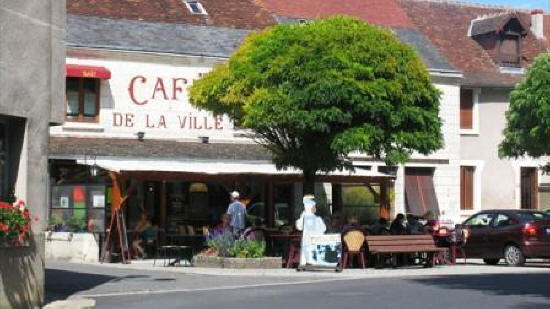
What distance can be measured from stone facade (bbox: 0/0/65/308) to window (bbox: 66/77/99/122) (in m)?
16.9

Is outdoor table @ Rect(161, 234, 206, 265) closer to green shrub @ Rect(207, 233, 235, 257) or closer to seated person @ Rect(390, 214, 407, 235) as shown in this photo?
green shrub @ Rect(207, 233, 235, 257)

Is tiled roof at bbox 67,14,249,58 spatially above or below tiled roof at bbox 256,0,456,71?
below

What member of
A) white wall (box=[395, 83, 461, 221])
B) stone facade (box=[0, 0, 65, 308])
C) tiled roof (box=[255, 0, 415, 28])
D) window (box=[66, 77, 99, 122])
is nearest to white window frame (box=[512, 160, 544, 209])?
white wall (box=[395, 83, 461, 221])

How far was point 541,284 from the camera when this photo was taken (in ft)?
66.6

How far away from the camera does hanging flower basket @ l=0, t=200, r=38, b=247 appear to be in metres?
15.0

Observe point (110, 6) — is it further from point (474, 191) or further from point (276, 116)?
point (474, 191)

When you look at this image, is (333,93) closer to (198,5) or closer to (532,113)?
(532,113)

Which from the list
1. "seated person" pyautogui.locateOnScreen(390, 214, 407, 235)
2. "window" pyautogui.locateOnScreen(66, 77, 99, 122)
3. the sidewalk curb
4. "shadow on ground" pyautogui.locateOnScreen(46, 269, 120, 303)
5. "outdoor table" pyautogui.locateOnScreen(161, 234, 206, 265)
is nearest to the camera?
the sidewalk curb

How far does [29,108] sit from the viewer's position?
52.5ft

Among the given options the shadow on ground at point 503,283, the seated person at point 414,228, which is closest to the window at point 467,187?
the seated person at point 414,228

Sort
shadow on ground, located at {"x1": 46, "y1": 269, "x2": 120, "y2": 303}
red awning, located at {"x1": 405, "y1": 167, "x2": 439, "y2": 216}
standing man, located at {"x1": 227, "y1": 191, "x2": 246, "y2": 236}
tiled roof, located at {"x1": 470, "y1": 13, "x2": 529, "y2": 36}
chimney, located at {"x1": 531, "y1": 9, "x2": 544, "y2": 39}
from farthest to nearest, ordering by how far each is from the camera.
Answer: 1. chimney, located at {"x1": 531, "y1": 9, "x2": 544, "y2": 39}
2. tiled roof, located at {"x1": 470, "y1": 13, "x2": 529, "y2": 36}
3. red awning, located at {"x1": 405, "y1": 167, "x2": 439, "y2": 216}
4. standing man, located at {"x1": 227, "y1": 191, "x2": 246, "y2": 236}
5. shadow on ground, located at {"x1": 46, "y1": 269, "x2": 120, "y2": 303}

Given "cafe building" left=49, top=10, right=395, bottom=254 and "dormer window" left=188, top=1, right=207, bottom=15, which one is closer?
"cafe building" left=49, top=10, right=395, bottom=254

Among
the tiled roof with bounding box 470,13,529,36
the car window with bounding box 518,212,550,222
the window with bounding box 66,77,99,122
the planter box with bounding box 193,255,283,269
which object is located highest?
the tiled roof with bounding box 470,13,529,36

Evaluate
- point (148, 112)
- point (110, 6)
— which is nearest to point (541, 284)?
point (148, 112)
